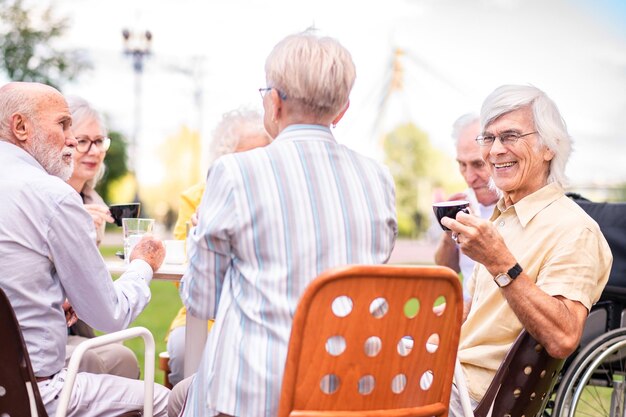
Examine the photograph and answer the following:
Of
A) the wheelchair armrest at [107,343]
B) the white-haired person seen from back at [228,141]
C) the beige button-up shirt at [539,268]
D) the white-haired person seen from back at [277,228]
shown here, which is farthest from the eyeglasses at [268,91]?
the white-haired person seen from back at [228,141]

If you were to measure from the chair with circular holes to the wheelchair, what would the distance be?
→ 1.12 meters

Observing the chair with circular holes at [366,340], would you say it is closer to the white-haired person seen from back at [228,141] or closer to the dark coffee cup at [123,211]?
the dark coffee cup at [123,211]

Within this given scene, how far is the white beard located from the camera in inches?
94.7

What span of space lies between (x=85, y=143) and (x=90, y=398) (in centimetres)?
191

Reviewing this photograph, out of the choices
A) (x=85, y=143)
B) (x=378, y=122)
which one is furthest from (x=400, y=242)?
(x=85, y=143)

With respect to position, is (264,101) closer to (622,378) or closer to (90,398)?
(90,398)

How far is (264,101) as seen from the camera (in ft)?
6.56

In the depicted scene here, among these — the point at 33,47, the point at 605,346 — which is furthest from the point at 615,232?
the point at 33,47

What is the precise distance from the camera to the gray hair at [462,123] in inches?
159

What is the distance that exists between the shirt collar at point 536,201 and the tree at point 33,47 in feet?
100

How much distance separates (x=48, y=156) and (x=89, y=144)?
1555 mm

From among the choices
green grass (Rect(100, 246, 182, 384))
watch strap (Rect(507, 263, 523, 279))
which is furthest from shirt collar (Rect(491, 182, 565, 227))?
green grass (Rect(100, 246, 182, 384))

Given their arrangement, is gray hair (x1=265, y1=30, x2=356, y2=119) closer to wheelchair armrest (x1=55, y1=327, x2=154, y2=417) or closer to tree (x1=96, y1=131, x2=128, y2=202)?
wheelchair armrest (x1=55, y1=327, x2=154, y2=417)

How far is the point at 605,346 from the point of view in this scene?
2.82 metres
